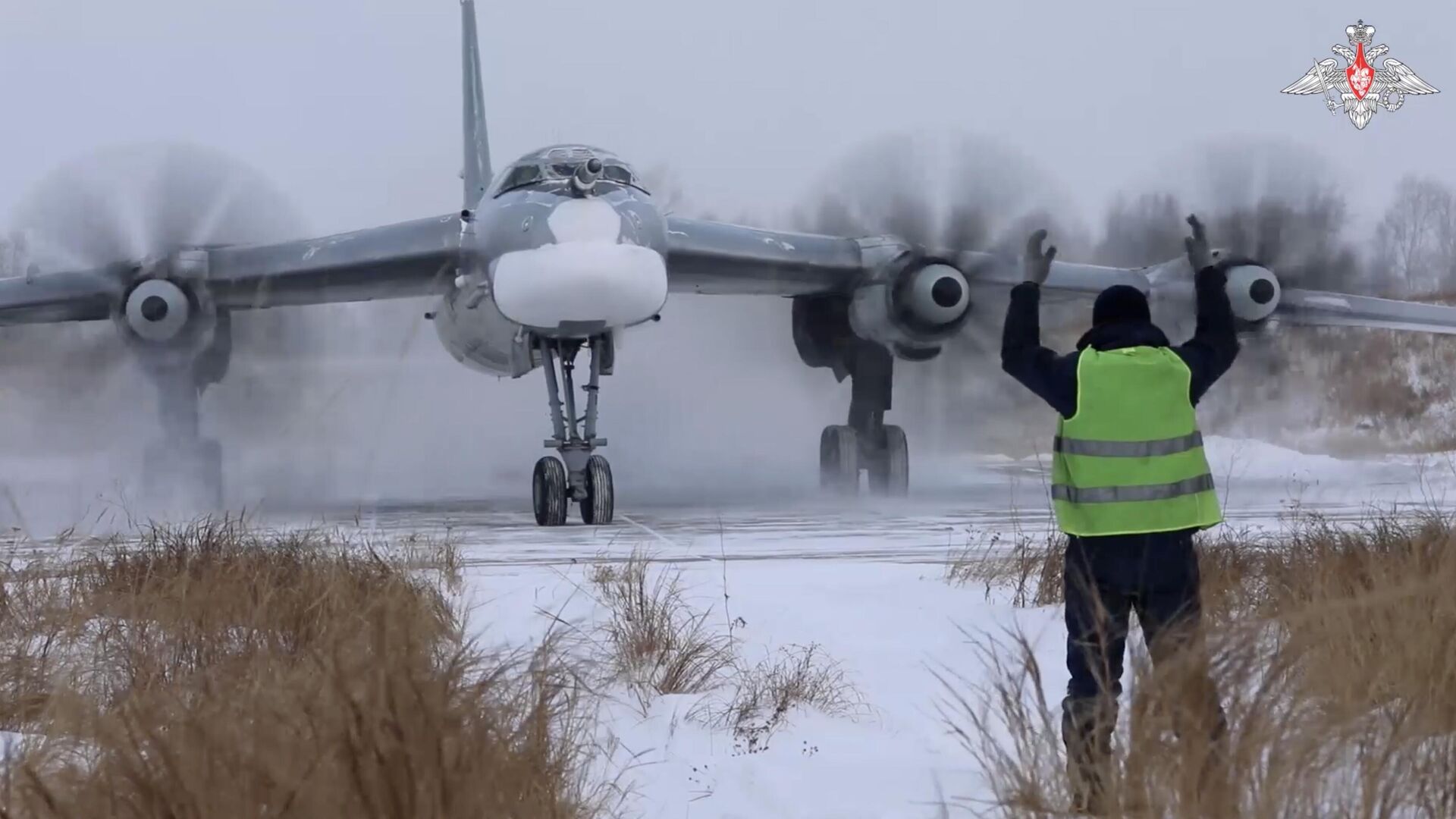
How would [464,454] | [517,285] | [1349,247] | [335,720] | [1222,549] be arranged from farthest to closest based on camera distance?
[464,454]
[1349,247]
[517,285]
[1222,549]
[335,720]

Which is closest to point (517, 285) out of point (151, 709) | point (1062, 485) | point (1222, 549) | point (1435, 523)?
point (1222, 549)

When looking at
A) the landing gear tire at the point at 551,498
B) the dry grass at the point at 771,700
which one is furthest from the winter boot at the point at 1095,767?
the landing gear tire at the point at 551,498

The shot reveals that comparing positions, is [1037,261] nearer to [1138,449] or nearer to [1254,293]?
[1138,449]

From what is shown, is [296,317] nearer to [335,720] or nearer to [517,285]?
[517,285]

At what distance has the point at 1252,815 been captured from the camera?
8.30ft

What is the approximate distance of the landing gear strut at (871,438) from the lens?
17.7 m

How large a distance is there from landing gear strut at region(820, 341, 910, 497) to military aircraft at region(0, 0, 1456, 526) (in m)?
0.02

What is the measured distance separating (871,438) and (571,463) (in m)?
5.48

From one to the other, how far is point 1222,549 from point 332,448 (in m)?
19.2

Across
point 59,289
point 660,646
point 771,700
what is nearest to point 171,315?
point 59,289

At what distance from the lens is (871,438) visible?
17.8 m

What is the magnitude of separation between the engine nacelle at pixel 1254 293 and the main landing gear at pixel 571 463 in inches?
281

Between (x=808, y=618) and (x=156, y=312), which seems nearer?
(x=808, y=618)

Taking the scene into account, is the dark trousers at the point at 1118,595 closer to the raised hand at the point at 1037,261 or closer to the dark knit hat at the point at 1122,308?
the dark knit hat at the point at 1122,308
